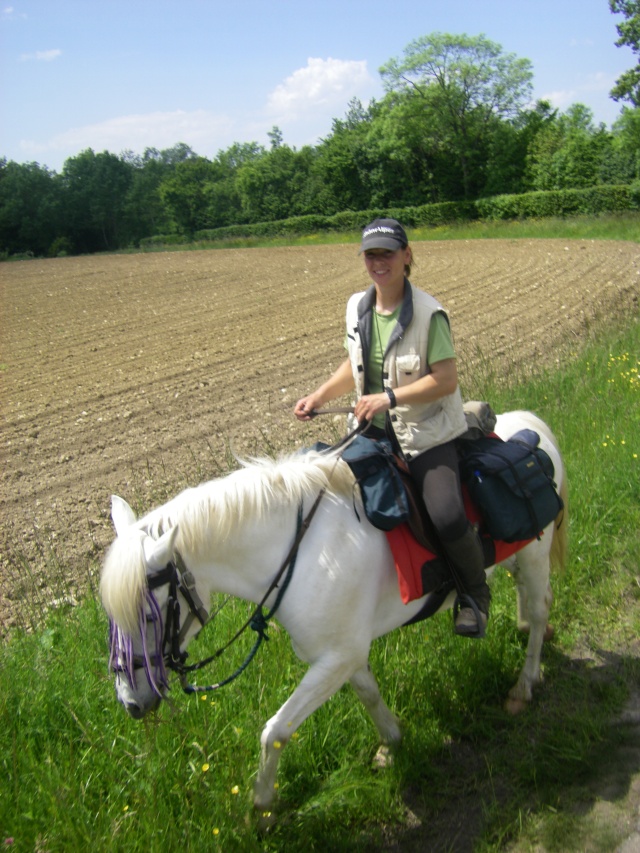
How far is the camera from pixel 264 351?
14547 mm

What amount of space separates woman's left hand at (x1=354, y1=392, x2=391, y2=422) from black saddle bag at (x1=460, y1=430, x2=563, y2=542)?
0.66m

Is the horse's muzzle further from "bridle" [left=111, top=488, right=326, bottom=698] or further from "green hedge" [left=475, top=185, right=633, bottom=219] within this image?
"green hedge" [left=475, top=185, right=633, bottom=219]

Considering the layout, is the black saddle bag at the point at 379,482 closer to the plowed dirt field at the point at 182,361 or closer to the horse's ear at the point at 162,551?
the horse's ear at the point at 162,551

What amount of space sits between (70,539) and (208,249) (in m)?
47.7

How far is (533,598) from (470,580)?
0.85m

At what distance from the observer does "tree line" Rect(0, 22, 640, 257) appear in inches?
1875

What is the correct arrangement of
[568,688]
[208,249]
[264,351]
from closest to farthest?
[568,688]
[264,351]
[208,249]

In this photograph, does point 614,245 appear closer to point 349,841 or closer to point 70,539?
point 70,539

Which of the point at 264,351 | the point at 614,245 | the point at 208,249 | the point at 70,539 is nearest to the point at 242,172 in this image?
the point at 208,249

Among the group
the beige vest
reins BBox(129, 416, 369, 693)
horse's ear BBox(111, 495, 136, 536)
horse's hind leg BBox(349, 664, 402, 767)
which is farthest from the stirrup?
horse's ear BBox(111, 495, 136, 536)

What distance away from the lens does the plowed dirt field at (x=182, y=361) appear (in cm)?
725

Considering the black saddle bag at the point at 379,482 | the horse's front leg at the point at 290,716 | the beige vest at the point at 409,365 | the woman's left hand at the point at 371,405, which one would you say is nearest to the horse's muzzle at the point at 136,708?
the horse's front leg at the point at 290,716

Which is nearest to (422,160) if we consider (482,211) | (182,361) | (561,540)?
(482,211)

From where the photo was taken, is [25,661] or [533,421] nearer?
[25,661]
